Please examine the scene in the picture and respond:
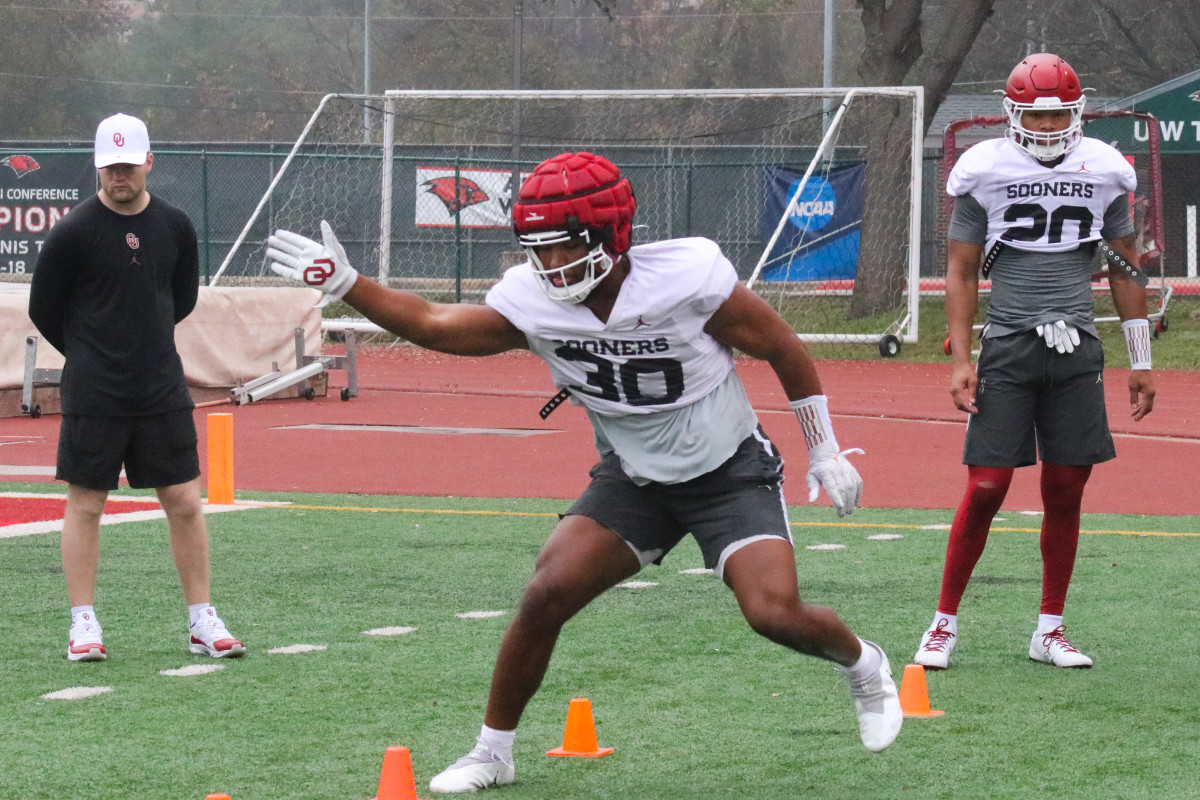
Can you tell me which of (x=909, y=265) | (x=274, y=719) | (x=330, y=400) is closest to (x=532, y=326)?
(x=274, y=719)

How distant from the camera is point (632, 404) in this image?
15.5 ft

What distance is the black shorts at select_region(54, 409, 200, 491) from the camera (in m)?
6.52

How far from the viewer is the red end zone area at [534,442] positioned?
38.2 feet

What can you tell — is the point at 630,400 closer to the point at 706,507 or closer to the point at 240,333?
the point at 706,507

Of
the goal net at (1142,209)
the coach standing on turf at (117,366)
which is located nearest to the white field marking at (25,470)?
the coach standing on turf at (117,366)

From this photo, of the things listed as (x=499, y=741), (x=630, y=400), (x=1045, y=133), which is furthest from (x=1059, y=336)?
(x=499, y=741)

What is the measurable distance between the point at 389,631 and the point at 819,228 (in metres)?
16.7

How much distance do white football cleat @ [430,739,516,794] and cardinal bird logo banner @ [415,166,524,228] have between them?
2241cm

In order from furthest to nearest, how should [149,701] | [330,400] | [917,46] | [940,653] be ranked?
[917,46] → [330,400] → [940,653] → [149,701]

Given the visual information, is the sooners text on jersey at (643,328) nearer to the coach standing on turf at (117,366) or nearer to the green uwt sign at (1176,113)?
the coach standing on turf at (117,366)

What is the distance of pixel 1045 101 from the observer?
6.14 meters

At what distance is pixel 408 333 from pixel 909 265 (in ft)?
58.9

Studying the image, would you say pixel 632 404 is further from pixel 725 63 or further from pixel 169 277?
pixel 725 63

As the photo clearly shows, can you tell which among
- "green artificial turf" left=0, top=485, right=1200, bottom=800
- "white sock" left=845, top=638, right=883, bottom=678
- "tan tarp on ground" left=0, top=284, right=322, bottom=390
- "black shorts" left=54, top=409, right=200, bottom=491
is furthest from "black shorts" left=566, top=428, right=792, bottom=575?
"tan tarp on ground" left=0, top=284, right=322, bottom=390
